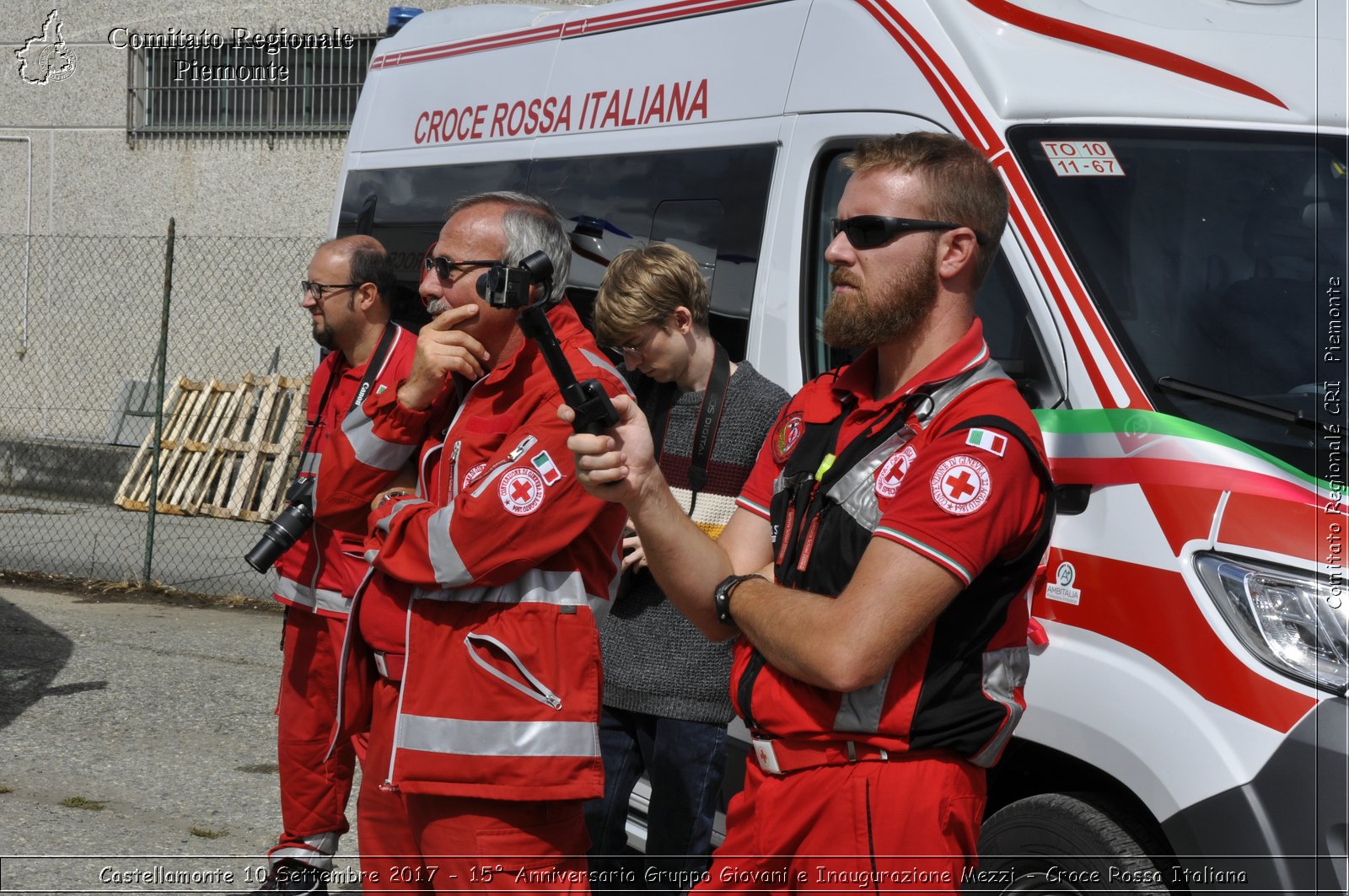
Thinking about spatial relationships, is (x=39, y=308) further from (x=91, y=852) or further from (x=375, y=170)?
(x=91, y=852)

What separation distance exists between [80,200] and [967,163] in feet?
45.0

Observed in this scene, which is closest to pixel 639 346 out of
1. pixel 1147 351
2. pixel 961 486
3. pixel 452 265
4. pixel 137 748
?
pixel 452 265

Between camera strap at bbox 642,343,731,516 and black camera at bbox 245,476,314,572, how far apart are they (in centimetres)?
110

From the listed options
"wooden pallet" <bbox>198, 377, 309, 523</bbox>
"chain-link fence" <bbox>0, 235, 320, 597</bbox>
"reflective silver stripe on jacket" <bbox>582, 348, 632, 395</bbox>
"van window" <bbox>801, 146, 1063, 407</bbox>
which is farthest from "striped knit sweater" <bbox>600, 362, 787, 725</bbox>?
"wooden pallet" <bbox>198, 377, 309, 523</bbox>

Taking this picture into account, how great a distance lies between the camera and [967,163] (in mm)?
2291

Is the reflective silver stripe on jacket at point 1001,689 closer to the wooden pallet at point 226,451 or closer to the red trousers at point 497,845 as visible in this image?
the red trousers at point 497,845

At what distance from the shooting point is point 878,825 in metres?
2.18

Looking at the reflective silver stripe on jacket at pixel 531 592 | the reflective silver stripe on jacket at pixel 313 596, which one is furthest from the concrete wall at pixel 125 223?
the reflective silver stripe on jacket at pixel 531 592

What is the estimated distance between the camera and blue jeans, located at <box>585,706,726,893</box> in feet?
12.1

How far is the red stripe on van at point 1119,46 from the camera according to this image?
135 inches

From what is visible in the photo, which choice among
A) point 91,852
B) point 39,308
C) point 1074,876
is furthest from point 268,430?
point 1074,876

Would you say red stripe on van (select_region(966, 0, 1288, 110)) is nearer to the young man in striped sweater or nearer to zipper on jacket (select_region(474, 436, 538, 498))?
the young man in striped sweater

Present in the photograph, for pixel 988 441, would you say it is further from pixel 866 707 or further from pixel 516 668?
pixel 516 668

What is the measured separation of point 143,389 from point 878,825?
41.5ft
